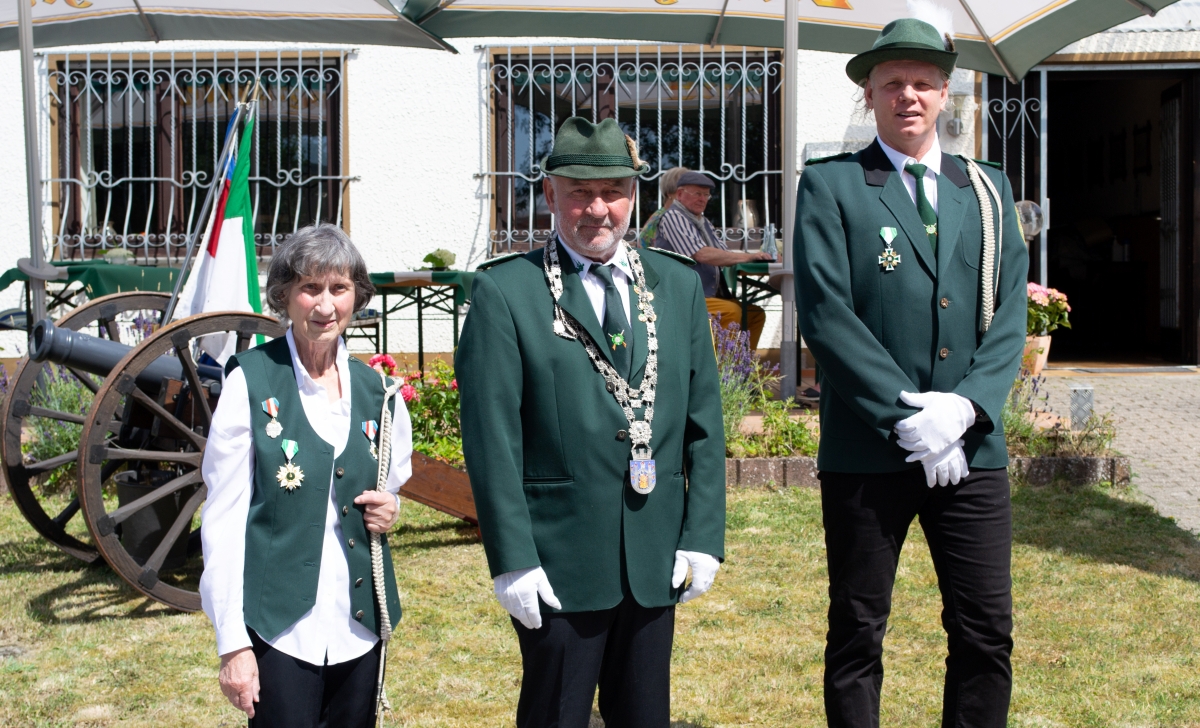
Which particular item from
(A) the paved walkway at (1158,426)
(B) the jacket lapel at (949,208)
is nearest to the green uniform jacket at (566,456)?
(B) the jacket lapel at (949,208)

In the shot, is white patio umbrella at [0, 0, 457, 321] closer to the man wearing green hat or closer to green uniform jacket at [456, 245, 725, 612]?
the man wearing green hat

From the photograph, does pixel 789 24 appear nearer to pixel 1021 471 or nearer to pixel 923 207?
pixel 1021 471

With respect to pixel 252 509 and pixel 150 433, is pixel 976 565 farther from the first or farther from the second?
pixel 150 433

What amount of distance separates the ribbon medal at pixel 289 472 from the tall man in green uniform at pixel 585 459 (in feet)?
1.09

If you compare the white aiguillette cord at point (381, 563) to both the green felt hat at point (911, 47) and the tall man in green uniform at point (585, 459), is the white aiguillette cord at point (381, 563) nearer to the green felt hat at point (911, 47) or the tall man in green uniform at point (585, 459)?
A: the tall man in green uniform at point (585, 459)

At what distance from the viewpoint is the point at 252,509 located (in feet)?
7.20

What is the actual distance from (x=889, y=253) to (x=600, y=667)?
114 centimetres

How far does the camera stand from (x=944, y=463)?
2459 mm

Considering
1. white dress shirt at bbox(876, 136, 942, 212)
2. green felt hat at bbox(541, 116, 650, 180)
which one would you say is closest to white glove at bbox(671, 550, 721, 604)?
green felt hat at bbox(541, 116, 650, 180)

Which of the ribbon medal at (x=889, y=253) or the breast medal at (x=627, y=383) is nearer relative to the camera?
the breast medal at (x=627, y=383)

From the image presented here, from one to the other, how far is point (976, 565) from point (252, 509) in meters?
1.58

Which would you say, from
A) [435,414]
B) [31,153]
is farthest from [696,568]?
[31,153]

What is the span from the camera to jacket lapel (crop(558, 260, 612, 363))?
2.24 meters

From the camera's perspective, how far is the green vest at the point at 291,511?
2.17m
